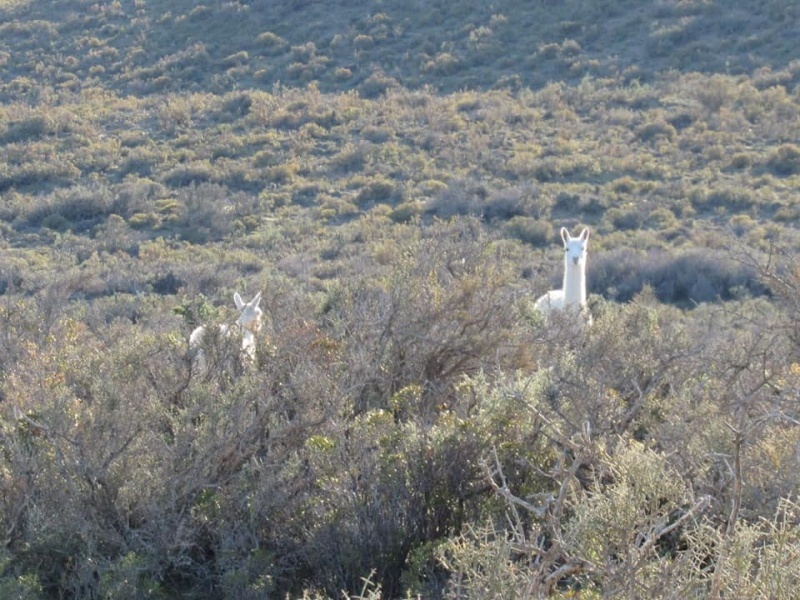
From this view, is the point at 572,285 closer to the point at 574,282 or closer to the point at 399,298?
the point at 574,282

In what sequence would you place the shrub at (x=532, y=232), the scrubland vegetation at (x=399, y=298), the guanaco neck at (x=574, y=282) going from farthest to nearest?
1. the shrub at (x=532, y=232)
2. the guanaco neck at (x=574, y=282)
3. the scrubland vegetation at (x=399, y=298)

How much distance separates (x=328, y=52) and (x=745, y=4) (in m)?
13.8

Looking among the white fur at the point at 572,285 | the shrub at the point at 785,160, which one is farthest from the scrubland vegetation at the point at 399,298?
the white fur at the point at 572,285

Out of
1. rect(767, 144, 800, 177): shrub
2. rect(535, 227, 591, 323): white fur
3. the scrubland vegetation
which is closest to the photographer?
the scrubland vegetation

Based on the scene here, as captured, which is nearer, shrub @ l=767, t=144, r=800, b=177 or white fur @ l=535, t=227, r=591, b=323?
white fur @ l=535, t=227, r=591, b=323

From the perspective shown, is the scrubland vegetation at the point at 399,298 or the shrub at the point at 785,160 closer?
the scrubland vegetation at the point at 399,298

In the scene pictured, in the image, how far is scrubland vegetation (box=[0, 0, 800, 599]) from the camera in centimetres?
475

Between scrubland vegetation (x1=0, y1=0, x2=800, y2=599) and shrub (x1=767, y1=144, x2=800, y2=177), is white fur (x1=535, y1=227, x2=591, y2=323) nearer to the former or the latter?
scrubland vegetation (x1=0, y1=0, x2=800, y2=599)

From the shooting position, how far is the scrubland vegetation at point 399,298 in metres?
4.75

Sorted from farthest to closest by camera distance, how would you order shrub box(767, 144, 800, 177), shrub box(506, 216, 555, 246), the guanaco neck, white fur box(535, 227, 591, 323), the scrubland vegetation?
shrub box(767, 144, 800, 177) < shrub box(506, 216, 555, 246) < the guanaco neck < white fur box(535, 227, 591, 323) < the scrubland vegetation

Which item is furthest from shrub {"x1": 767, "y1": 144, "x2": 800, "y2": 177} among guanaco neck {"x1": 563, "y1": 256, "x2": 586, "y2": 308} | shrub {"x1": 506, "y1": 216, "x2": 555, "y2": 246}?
guanaco neck {"x1": 563, "y1": 256, "x2": 586, "y2": 308}

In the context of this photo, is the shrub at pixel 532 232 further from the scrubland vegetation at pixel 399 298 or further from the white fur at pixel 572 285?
the white fur at pixel 572 285

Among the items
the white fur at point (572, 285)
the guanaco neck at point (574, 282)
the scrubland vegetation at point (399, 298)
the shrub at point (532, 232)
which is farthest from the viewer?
the shrub at point (532, 232)

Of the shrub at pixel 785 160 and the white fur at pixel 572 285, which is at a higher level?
the white fur at pixel 572 285
